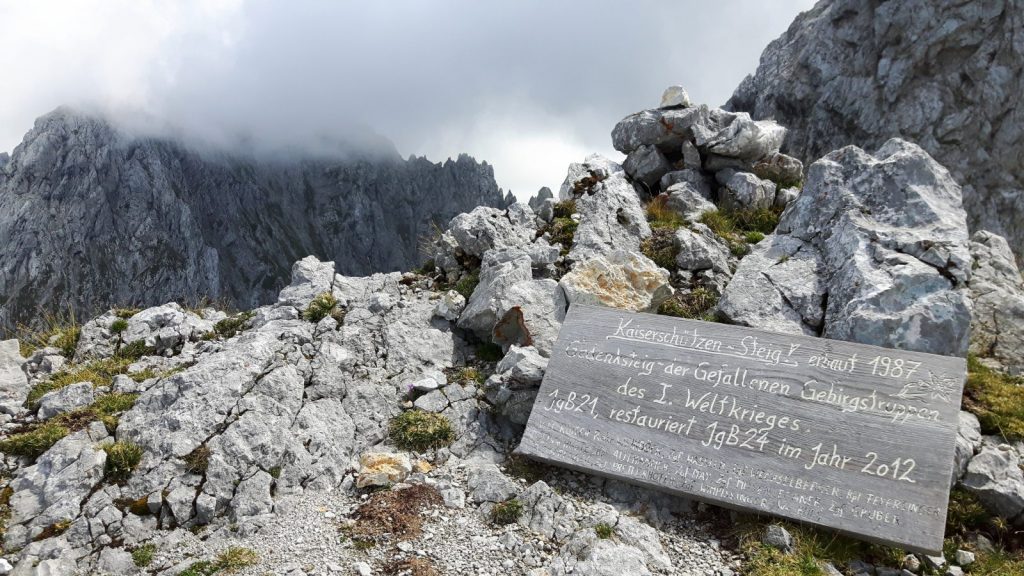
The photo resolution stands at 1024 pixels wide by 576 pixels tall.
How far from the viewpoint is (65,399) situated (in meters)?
11.0

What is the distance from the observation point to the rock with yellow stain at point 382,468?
957cm

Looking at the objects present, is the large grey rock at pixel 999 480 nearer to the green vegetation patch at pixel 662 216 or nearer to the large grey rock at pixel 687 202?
the green vegetation patch at pixel 662 216

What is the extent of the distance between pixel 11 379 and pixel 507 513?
37.5ft

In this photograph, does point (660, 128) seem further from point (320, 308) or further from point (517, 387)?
point (320, 308)

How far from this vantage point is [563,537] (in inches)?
330

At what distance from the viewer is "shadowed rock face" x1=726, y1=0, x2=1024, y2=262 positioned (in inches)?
1847

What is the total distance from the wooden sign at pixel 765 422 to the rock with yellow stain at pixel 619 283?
1.96 meters

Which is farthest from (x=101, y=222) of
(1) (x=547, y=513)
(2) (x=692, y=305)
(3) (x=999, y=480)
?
(3) (x=999, y=480)

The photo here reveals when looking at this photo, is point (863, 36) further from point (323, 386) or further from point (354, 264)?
point (354, 264)

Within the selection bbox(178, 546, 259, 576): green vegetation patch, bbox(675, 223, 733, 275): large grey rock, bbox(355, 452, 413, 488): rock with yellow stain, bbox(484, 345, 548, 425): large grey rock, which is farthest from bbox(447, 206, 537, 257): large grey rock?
bbox(178, 546, 259, 576): green vegetation patch

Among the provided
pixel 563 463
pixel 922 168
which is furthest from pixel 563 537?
pixel 922 168

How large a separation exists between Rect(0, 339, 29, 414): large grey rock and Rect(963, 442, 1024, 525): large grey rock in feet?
57.8

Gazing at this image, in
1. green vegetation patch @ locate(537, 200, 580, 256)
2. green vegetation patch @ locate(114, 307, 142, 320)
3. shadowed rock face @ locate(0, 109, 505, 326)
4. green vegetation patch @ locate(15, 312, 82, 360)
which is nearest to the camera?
green vegetation patch @ locate(15, 312, 82, 360)

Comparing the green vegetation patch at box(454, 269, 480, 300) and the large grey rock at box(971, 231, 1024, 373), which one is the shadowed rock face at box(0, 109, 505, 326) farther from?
the large grey rock at box(971, 231, 1024, 373)
